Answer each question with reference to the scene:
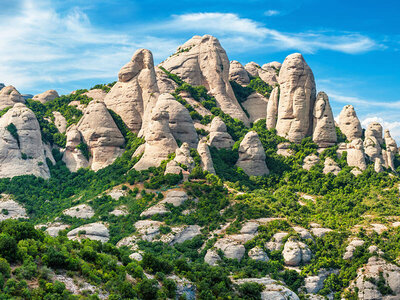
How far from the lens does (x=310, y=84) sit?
89.8 meters

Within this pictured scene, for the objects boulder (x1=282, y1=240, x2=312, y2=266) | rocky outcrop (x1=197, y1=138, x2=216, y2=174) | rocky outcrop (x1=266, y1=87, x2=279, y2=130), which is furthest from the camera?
rocky outcrop (x1=266, y1=87, x2=279, y2=130)

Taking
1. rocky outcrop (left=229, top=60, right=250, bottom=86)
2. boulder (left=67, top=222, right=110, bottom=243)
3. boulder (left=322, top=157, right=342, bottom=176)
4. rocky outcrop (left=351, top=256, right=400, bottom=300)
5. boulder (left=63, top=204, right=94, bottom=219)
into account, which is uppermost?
rocky outcrop (left=229, top=60, right=250, bottom=86)

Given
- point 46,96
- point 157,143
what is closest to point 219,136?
point 157,143

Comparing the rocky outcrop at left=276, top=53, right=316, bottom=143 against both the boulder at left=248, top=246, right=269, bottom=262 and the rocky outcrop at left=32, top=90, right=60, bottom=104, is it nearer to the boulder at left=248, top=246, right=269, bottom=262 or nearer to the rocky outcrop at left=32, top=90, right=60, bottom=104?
the boulder at left=248, top=246, right=269, bottom=262

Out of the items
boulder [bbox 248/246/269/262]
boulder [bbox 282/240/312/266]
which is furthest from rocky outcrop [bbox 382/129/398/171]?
boulder [bbox 248/246/269/262]

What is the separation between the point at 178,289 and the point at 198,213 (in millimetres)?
23930

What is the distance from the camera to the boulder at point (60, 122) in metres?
92.0

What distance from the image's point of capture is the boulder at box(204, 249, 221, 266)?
188ft

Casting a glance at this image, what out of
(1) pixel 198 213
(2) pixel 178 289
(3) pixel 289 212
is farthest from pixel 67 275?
(3) pixel 289 212

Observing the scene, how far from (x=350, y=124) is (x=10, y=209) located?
2079 inches

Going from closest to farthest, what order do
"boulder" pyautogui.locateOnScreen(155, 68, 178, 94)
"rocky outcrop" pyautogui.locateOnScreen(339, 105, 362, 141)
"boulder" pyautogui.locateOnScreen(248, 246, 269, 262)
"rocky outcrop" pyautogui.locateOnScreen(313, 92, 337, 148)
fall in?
"boulder" pyautogui.locateOnScreen(248, 246, 269, 262), "rocky outcrop" pyautogui.locateOnScreen(313, 92, 337, 148), "rocky outcrop" pyautogui.locateOnScreen(339, 105, 362, 141), "boulder" pyautogui.locateOnScreen(155, 68, 178, 94)

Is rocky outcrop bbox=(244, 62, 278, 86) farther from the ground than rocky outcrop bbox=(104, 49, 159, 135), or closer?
farther from the ground

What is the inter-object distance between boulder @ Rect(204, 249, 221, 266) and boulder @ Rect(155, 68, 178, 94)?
4308 cm

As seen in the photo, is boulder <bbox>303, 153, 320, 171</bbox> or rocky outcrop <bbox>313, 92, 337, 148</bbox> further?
rocky outcrop <bbox>313, 92, 337, 148</bbox>
